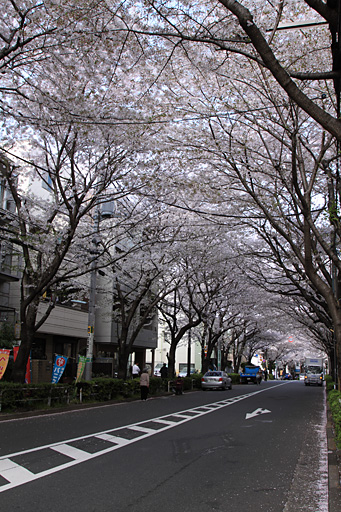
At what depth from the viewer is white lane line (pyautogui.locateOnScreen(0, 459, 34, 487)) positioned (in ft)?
18.5

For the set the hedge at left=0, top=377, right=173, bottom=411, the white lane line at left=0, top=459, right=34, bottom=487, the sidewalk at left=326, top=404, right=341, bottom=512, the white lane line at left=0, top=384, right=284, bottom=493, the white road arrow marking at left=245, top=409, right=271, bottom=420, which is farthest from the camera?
the white road arrow marking at left=245, top=409, right=271, bottom=420

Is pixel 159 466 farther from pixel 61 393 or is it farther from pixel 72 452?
pixel 61 393

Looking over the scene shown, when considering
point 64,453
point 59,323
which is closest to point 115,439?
point 64,453

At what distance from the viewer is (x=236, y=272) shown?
24969mm

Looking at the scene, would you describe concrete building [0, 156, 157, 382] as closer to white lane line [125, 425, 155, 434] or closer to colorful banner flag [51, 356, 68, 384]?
colorful banner flag [51, 356, 68, 384]

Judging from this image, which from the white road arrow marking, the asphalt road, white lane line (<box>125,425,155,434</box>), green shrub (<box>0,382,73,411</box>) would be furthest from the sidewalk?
green shrub (<box>0,382,73,411</box>)

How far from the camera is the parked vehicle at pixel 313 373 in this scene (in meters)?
47.2

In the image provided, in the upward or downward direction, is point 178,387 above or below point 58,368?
below

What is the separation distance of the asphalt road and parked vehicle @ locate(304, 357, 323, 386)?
38184mm

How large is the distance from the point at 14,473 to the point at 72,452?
1.60 metres

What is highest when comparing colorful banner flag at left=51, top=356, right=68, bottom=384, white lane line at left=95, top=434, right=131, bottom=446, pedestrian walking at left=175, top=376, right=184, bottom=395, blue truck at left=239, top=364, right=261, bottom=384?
colorful banner flag at left=51, top=356, right=68, bottom=384

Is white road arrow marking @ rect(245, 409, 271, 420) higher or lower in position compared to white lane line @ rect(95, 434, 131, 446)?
lower

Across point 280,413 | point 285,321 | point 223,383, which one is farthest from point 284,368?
point 280,413

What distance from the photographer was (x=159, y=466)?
22.1 feet
